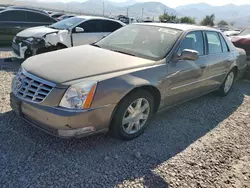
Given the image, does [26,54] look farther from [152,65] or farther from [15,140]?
[152,65]

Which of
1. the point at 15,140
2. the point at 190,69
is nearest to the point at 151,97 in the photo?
the point at 190,69

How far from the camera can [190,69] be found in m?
3.99

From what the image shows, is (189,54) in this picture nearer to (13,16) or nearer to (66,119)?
(66,119)

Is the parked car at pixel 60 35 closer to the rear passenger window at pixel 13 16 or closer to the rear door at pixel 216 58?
the rear passenger window at pixel 13 16

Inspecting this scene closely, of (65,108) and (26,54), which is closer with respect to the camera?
(65,108)

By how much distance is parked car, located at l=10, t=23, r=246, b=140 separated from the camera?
9.02 ft

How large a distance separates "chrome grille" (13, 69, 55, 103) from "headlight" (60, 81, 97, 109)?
0.71 feet

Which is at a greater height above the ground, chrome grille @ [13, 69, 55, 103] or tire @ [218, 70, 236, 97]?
chrome grille @ [13, 69, 55, 103]

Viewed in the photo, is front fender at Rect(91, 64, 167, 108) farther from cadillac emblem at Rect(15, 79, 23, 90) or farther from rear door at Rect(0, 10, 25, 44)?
rear door at Rect(0, 10, 25, 44)

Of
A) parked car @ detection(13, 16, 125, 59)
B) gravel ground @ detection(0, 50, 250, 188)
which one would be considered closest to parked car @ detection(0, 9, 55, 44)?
parked car @ detection(13, 16, 125, 59)

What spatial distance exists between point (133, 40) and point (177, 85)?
3.49 ft

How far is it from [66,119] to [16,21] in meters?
8.00

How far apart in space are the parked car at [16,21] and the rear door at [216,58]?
7170 mm

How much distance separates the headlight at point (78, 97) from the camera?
2.72 meters
